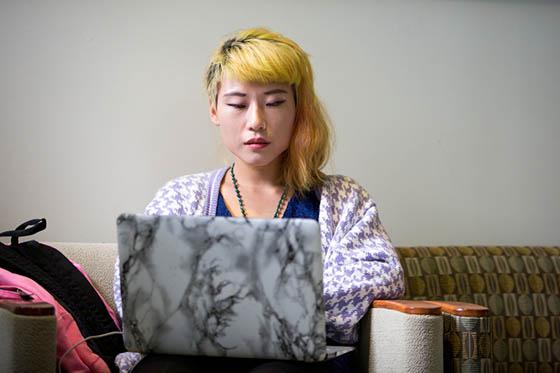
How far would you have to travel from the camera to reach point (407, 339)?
51.0 inches

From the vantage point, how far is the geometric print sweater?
1.41m

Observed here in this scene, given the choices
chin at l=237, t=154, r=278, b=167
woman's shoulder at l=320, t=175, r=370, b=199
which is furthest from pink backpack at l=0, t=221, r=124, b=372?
woman's shoulder at l=320, t=175, r=370, b=199

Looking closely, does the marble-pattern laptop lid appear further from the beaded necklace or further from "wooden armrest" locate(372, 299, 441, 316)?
the beaded necklace

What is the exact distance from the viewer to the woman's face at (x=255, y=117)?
4.99ft

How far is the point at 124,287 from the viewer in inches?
45.1

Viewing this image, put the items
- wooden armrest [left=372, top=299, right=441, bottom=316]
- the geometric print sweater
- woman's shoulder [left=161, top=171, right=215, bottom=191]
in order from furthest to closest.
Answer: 1. woman's shoulder [left=161, top=171, right=215, bottom=191]
2. the geometric print sweater
3. wooden armrest [left=372, top=299, right=441, bottom=316]

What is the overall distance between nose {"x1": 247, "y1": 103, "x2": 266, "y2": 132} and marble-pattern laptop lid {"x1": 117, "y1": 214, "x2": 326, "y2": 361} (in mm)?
431

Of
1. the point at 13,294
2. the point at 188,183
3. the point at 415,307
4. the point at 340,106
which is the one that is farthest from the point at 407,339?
the point at 340,106

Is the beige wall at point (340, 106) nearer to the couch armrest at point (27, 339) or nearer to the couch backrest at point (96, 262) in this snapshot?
the couch backrest at point (96, 262)

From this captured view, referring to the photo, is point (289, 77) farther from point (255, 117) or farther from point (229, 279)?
point (229, 279)

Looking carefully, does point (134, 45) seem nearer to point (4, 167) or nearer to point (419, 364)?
point (4, 167)

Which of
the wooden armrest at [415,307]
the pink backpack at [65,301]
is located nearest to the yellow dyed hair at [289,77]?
the wooden armrest at [415,307]

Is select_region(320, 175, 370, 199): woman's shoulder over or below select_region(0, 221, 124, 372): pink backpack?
over

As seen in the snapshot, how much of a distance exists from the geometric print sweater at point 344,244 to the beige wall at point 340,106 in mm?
410
